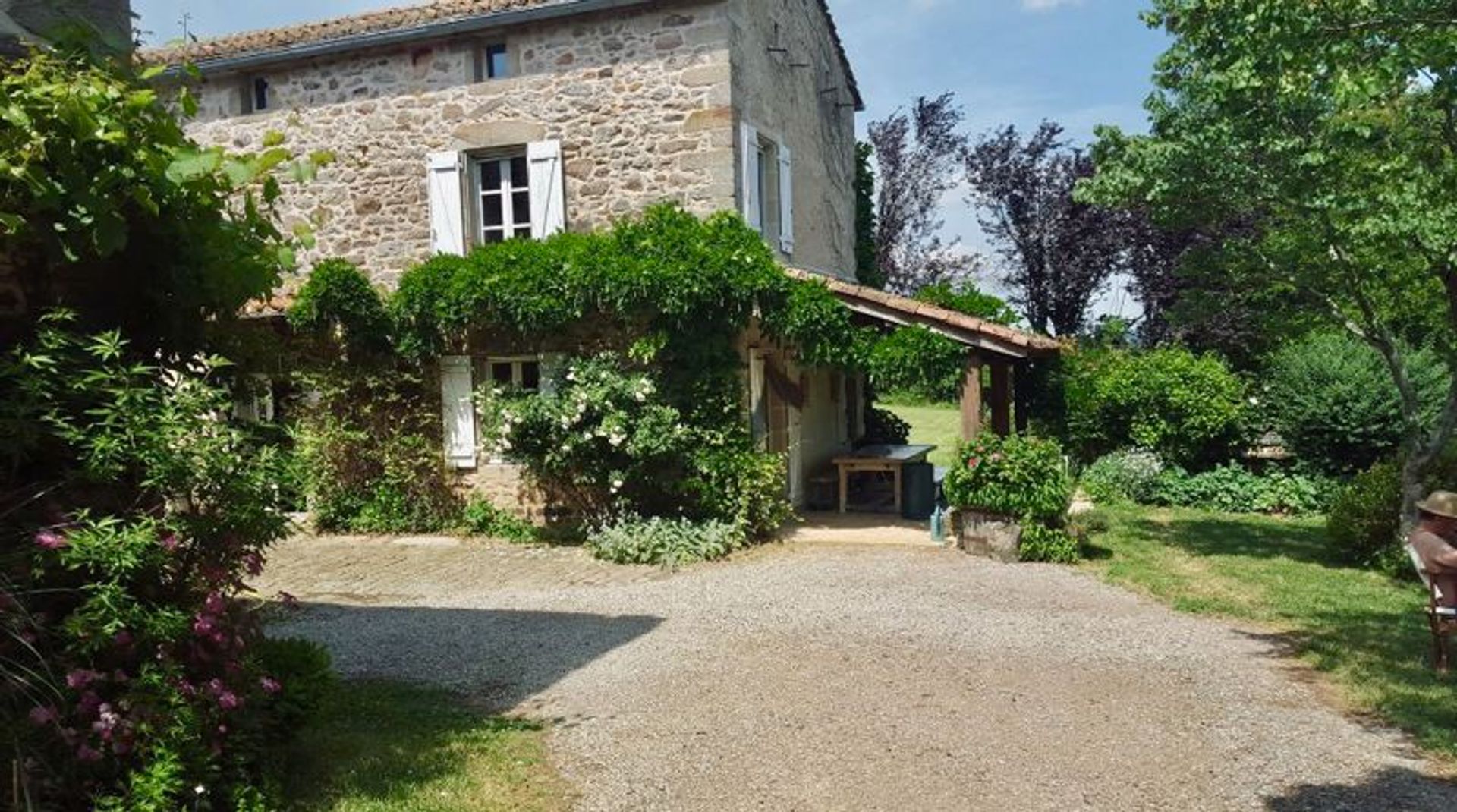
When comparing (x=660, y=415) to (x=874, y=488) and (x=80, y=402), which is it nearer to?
(x=874, y=488)

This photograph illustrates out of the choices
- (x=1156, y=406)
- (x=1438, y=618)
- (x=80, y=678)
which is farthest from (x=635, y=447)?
(x=1156, y=406)

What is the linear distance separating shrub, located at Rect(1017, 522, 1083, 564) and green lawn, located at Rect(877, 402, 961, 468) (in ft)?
27.8

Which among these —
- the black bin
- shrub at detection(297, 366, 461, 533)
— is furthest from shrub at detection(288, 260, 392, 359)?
the black bin

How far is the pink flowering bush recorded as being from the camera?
3.05 meters

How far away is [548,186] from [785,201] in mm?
2946

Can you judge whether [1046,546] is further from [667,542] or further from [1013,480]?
[667,542]

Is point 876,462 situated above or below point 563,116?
below

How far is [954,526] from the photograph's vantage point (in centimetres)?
993

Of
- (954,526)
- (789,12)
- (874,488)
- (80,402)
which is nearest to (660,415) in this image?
(954,526)

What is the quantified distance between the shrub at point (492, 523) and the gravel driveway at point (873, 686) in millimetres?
1840

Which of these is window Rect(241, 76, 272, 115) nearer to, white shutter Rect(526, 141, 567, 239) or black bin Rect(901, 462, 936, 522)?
white shutter Rect(526, 141, 567, 239)

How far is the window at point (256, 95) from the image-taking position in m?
11.9

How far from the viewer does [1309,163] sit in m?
8.20

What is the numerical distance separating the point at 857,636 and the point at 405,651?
3.05m
